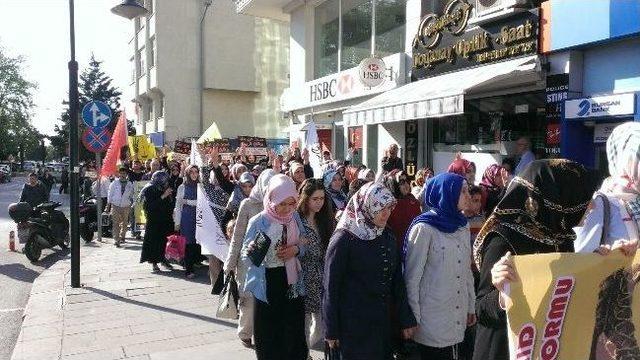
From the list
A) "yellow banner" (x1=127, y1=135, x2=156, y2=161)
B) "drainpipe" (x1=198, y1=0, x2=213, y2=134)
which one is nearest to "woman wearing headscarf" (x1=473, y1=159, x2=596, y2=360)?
"yellow banner" (x1=127, y1=135, x2=156, y2=161)

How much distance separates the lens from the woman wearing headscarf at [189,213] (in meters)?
8.80

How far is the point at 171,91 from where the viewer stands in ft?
115

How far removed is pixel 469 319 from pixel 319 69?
15927 millimetres

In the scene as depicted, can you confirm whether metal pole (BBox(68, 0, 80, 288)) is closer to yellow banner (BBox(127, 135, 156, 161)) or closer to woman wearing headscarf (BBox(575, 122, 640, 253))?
woman wearing headscarf (BBox(575, 122, 640, 253))

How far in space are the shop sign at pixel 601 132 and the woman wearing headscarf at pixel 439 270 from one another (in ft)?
21.0

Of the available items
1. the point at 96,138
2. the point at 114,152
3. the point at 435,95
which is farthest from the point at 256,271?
the point at 114,152

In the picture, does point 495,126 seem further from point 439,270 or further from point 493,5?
point 439,270

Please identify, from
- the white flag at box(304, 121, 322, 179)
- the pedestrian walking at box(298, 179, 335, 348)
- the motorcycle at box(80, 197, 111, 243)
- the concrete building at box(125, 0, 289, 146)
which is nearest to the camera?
the pedestrian walking at box(298, 179, 335, 348)

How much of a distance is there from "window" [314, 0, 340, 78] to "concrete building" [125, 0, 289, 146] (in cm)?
1718

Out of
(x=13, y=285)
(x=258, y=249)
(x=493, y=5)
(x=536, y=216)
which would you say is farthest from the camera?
(x=493, y=5)

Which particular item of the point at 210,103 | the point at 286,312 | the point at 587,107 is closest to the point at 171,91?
the point at 210,103

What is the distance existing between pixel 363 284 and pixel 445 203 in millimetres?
766

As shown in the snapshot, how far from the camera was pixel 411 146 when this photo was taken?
1357cm

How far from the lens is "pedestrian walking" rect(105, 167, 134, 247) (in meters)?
12.5
